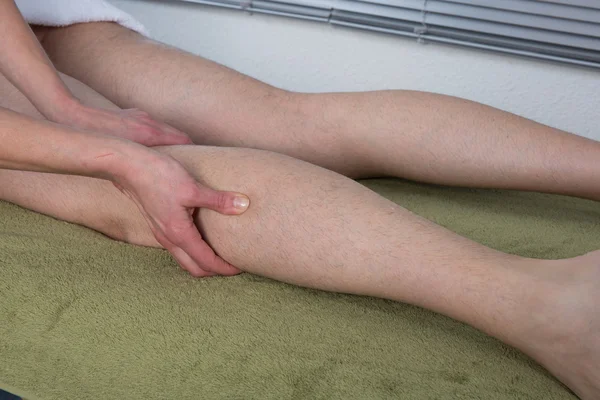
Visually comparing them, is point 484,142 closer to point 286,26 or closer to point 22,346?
point 22,346

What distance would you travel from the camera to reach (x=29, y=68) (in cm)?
111

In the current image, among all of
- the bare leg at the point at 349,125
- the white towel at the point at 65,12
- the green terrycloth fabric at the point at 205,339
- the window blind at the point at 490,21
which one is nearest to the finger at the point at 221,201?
the green terrycloth fabric at the point at 205,339

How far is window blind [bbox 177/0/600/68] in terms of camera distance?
1.69 metres

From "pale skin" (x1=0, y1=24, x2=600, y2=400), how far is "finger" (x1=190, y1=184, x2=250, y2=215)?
1 centimetres

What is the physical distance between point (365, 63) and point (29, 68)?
0.98 meters

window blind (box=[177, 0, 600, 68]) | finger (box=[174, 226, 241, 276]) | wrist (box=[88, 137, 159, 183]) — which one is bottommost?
finger (box=[174, 226, 241, 276])

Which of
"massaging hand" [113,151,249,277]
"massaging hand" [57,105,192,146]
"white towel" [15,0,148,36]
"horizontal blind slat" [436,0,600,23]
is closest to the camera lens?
"massaging hand" [113,151,249,277]

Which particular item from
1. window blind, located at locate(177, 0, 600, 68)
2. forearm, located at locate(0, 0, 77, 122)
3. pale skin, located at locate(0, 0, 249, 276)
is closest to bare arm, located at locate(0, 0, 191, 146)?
forearm, located at locate(0, 0, 77, 122)

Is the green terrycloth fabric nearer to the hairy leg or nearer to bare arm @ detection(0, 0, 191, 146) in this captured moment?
the hairy leg

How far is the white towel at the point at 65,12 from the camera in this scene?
4.40 feet

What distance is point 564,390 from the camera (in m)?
0.83

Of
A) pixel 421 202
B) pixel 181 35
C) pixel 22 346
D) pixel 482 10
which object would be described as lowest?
pixel 22 346

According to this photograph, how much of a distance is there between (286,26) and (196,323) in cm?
120

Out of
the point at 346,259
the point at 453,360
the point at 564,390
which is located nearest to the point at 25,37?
the point at 346,259
